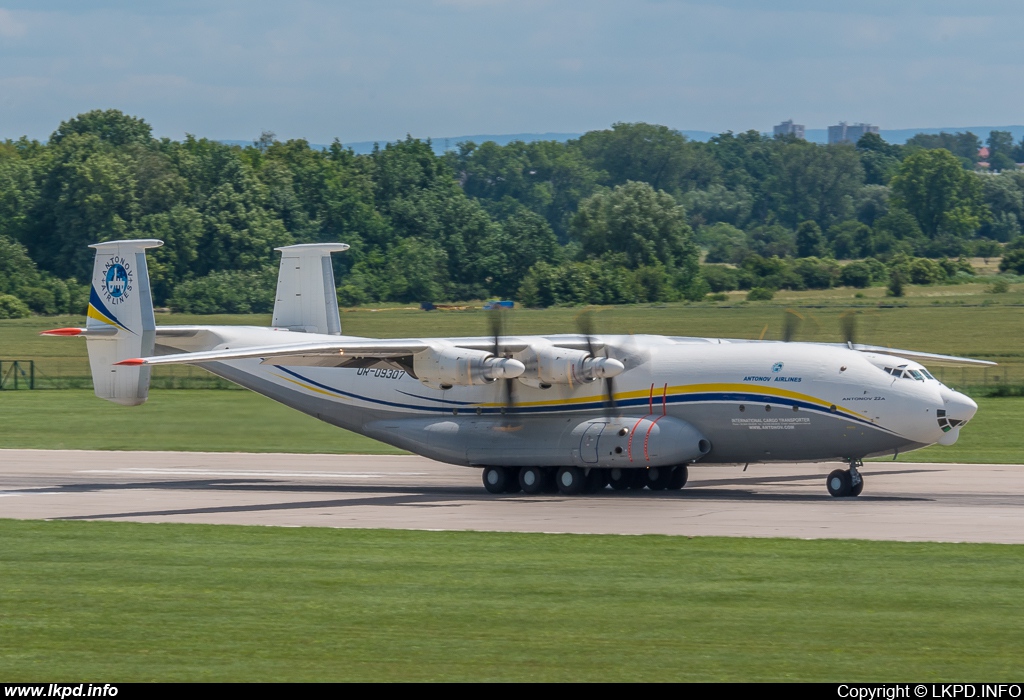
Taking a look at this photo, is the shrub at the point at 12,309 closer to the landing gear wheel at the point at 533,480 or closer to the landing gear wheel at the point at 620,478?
the landing gear wheel at the point at 533,480

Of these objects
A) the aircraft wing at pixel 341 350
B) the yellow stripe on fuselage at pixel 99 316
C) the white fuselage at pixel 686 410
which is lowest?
the white fuselage at pixel 686 410

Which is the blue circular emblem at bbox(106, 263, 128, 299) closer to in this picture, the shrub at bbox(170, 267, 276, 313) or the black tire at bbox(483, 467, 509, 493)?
the black tire at bbox(483, 467, 509, 493)

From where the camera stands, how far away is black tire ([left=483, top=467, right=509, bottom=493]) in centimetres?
2822

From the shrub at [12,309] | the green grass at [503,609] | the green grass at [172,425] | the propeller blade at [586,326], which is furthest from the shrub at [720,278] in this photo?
the green grass at [503,609]

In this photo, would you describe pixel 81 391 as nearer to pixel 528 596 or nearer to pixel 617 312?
pixel 617 312

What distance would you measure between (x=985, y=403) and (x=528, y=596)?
34906 millimetres

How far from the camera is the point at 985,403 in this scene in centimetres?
4597

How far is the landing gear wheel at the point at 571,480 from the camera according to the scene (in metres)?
27.5

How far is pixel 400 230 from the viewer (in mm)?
78062

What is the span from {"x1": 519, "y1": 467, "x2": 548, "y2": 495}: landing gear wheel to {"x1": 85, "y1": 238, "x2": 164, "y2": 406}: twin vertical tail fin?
8443mm

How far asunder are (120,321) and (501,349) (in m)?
8.55

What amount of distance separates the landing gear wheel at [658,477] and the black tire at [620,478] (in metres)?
0.36

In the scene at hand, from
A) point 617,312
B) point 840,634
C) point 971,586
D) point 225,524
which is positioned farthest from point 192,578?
point 617,312
